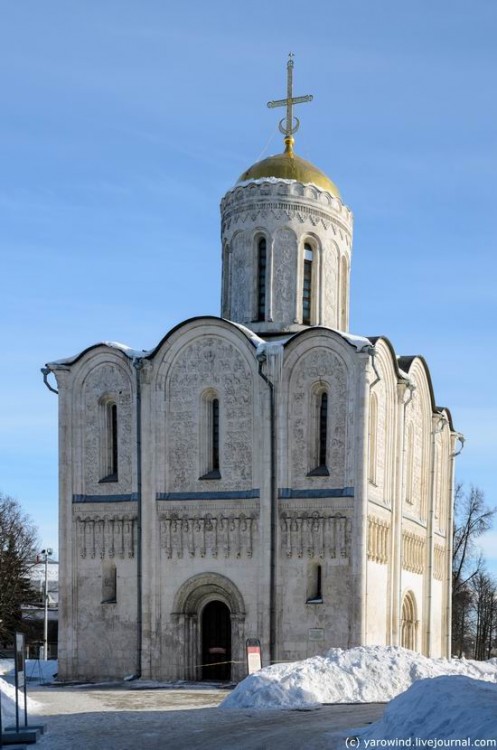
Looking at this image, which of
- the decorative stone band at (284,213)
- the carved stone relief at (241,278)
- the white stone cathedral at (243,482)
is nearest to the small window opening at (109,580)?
the white stone cathedral at (243,482)

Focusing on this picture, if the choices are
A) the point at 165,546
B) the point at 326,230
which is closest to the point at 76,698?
the point at 165,546

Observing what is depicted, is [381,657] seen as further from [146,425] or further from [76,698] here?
[146,425]

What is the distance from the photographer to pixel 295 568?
27.5 metres

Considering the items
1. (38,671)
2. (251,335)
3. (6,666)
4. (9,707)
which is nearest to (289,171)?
(251,335)

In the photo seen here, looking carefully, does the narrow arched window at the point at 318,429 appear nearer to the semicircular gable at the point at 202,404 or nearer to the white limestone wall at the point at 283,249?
the semicircular gable at the point at 202,404

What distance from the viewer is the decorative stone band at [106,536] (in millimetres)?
29203

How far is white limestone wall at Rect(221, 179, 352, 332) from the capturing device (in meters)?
31.3

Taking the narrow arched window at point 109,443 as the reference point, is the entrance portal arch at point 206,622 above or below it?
below

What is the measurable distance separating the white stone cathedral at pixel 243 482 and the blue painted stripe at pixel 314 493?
0.12ft

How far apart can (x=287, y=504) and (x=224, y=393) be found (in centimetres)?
328

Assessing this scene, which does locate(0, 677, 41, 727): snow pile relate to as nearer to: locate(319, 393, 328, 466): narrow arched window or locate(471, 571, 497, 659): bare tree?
locate(319, 393, 328, 466): narrow arched window

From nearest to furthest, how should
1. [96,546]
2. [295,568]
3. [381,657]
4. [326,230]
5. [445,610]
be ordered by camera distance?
[381,657] → [295,568] → [96,546] → [326,230] → [445,610]

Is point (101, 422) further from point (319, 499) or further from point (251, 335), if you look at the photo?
point (319, 499)

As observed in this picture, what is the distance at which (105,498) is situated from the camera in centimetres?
2956
